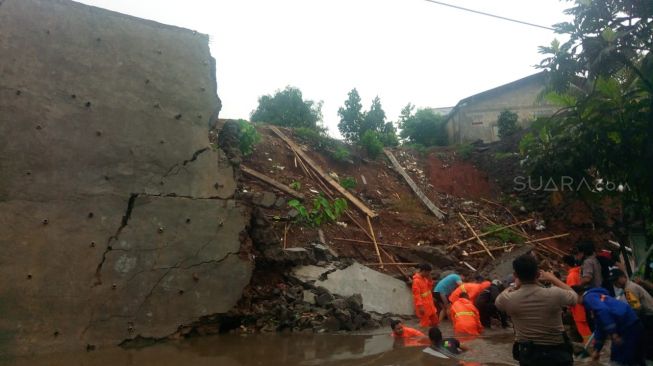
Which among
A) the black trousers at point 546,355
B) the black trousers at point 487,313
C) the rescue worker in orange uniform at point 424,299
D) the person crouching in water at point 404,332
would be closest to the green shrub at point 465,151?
the black trousers at point 487,313

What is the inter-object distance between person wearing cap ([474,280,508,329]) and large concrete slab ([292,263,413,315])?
4.90 feet

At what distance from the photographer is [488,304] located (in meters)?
8.46

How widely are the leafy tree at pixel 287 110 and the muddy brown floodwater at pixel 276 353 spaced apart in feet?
61.9

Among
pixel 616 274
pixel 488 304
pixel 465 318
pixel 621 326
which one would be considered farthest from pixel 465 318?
pixel 621 326

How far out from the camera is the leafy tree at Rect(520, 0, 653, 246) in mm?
6773

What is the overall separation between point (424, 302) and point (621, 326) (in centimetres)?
413

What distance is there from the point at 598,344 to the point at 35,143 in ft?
23.9

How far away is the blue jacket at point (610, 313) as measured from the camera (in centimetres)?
453

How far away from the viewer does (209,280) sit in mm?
7027

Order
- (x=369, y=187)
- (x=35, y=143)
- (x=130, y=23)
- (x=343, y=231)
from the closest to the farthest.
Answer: (x=35, y=143) → (x=130, y=23) → (x=343, y=231) → (x=369, y=187)

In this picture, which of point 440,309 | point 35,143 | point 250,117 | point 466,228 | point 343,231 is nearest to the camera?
point 35,143

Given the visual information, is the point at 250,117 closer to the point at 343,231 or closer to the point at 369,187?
the point at 369,187

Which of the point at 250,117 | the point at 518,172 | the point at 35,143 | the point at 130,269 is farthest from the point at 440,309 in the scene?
the point at 250,117

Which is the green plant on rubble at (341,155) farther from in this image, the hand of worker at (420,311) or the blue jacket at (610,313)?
the blue jacket at (610,313)
